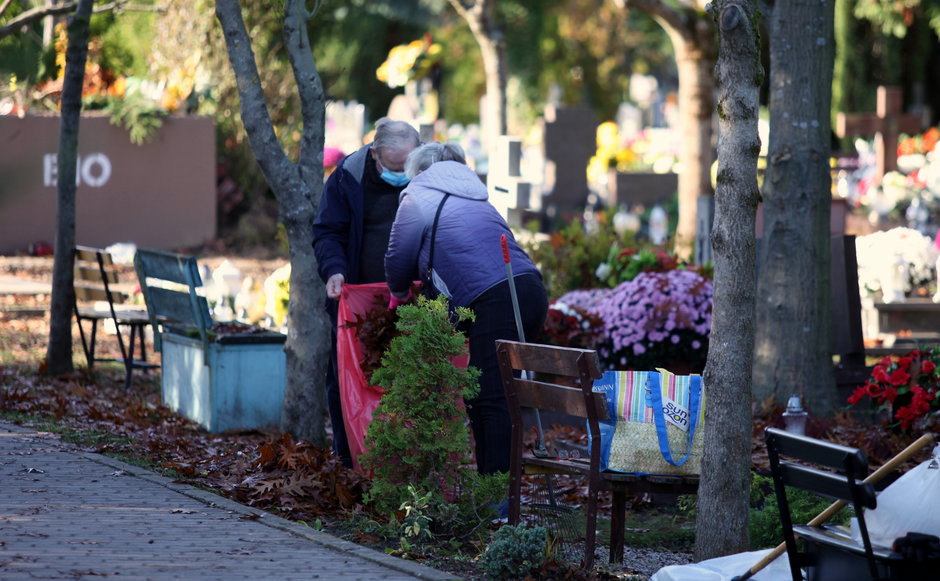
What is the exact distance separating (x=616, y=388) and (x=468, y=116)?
4661 cm

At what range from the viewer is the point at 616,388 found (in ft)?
18.7

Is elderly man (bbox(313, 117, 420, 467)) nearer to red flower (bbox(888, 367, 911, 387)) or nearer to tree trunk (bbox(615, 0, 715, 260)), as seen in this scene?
red flower (bbox(888, 367, 911, 387))

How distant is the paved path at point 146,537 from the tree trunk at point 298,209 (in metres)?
1.06

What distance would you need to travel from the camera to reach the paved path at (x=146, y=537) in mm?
4996

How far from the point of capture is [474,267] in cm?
635

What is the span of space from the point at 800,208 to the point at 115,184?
41.8ft

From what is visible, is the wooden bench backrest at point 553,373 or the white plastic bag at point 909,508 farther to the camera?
the wooden bench backrest at point 553,373

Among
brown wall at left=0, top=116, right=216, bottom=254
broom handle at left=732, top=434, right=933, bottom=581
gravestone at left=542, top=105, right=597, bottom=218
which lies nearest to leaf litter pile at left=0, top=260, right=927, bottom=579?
broom handle at left=732, top=434, right=933, bottom=581

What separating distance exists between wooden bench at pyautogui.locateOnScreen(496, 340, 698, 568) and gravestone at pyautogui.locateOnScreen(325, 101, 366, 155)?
2194 centimetres

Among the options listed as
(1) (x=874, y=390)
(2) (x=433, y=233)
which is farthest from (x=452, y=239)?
(1) (x=874, y=390)

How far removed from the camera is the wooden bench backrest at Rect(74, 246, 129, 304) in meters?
10.7

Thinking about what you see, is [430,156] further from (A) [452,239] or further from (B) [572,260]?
(B) [572,260]

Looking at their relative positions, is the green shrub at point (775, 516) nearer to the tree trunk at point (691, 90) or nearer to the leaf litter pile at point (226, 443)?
the leaf litter pile at point (226, 443)

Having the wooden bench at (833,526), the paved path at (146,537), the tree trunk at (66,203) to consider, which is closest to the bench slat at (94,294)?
the tree trunk at (66,203)
